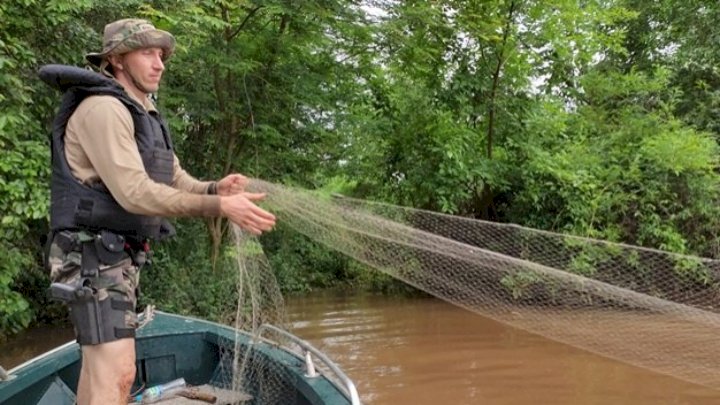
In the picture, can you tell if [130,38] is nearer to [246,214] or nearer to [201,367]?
[246,214]

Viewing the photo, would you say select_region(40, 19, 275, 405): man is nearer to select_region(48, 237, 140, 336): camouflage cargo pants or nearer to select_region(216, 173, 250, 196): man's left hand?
select_region(48, 237, 140, 336): camouflage cargo pants

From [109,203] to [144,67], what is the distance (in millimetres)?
523

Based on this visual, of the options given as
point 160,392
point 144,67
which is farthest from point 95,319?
point 160,392

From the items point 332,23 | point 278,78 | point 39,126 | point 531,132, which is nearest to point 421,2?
point 332,23

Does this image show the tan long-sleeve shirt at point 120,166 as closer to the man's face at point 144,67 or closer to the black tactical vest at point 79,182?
the black tactical vest at point 79,182

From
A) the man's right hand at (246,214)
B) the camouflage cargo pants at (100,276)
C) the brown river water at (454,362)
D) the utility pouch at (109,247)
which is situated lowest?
the brown river water at (454,362)

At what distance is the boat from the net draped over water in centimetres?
17

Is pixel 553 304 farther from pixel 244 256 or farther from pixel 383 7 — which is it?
→ pixel 383 7

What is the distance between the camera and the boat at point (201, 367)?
3.18m

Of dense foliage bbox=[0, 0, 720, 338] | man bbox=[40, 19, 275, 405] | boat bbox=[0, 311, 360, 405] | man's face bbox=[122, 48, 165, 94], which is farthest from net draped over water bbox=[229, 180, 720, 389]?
dense foliage bbox=[0, 0, 720, 338]

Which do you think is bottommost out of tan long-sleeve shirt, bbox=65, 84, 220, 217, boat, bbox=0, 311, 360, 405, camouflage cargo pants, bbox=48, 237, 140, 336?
boat, bbox=0, 311, 360, 405

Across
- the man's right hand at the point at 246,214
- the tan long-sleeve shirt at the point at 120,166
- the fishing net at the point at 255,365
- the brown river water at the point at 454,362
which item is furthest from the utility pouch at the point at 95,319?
the brown river water at the point at 454,362

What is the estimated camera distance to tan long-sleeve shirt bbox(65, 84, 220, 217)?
1987 millimetres

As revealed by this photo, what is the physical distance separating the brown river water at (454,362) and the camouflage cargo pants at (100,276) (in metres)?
4.01
